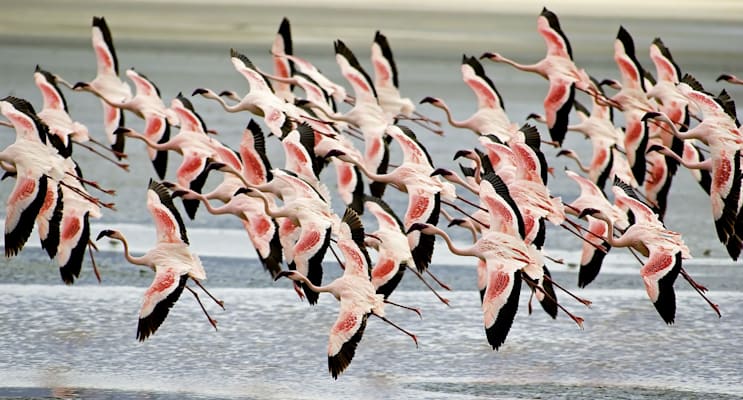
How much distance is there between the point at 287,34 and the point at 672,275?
4.40m

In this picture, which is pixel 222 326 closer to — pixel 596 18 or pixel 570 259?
pixel 570 259

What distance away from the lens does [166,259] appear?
8008 millimetres

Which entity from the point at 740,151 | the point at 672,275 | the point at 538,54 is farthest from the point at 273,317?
the point at 538,54

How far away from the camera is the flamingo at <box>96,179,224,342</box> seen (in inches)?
305

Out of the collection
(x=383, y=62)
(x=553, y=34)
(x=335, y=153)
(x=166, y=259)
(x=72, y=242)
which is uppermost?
(x=553, y=34)

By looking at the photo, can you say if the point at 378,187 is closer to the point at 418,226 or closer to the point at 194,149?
the point at 194,149

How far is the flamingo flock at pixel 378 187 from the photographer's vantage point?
788cm

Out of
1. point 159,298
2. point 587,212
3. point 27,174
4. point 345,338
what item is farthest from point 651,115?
point 27,174

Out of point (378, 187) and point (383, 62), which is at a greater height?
point (383, 62)

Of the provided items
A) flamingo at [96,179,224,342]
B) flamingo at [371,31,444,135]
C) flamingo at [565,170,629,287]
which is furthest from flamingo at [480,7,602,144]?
flamingo at [96,179,224,342]

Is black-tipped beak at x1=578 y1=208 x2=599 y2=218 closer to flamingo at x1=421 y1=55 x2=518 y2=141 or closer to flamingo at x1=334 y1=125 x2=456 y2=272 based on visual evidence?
flamingo at x1=334 y1=125 x2=456 y2=272

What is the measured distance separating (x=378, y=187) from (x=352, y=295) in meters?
2.26

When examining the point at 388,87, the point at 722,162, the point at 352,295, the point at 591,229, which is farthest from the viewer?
the point at 388,87

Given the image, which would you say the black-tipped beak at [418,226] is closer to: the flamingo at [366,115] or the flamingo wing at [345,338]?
the flamingo wing at [345,338]
